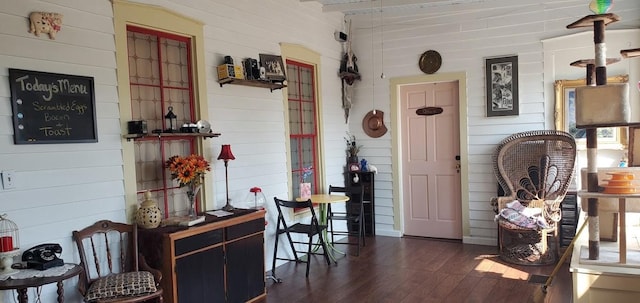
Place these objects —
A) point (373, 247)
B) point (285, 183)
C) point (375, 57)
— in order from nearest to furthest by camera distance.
Result: point (285, 183)
point (373, 247)
point (375, 57)

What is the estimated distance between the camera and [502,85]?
5.80 meters

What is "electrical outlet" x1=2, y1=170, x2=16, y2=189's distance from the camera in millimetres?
2867

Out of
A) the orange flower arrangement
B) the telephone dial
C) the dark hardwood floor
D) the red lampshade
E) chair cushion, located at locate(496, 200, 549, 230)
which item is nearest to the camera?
the telephone dial

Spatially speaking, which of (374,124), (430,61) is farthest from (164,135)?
(430,61)

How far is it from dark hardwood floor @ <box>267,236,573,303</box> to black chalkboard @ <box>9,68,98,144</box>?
2.20 meters

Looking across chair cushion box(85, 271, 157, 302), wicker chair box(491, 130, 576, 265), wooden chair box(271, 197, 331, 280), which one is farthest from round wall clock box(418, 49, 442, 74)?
chair cushion box(85, 271, 157, 302)

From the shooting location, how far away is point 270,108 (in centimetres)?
519

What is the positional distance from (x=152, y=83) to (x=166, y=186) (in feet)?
2.91

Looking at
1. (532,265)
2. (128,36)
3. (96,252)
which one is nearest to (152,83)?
(128,36)

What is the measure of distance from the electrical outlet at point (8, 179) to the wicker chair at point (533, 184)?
4518mm

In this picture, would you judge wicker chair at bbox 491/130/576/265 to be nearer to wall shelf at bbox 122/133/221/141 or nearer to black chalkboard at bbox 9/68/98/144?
wall shelf at bbox 122/133/221/141

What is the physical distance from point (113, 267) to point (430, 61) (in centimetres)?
458

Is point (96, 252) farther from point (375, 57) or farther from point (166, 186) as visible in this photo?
point (375, 57)

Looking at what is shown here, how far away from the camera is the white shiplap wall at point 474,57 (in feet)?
18.3
